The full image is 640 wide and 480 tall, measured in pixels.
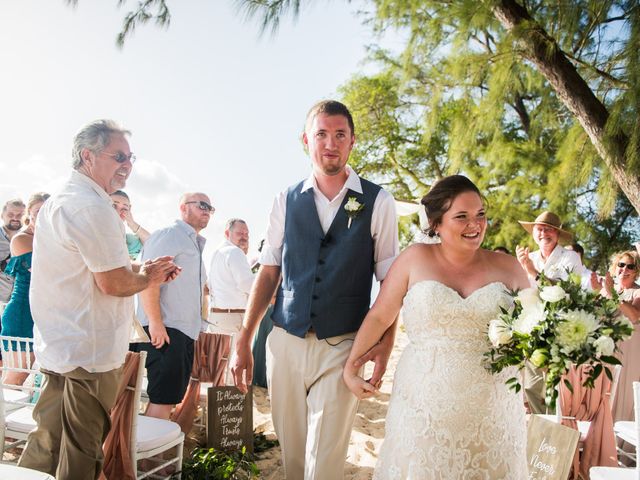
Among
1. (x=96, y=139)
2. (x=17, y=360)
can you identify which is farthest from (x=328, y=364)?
(x=17, y=360)

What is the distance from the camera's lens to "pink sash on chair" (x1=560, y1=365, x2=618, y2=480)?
12.0 feet

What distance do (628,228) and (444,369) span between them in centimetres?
1076


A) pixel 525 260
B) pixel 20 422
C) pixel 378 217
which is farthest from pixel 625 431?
pixel 20 422

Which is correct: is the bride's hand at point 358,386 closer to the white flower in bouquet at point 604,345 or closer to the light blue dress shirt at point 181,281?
the white flower in bouquet at point 604,345

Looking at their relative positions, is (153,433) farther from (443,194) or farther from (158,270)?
(443,194)

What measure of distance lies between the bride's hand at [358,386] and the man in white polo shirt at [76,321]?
3.55ft

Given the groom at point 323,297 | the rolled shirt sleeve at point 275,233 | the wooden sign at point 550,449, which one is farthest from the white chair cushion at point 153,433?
the wooden sign at point 550,449

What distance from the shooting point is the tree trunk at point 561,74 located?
574 centimetres

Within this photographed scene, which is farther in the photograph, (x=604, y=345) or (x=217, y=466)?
(x=217, y=466)

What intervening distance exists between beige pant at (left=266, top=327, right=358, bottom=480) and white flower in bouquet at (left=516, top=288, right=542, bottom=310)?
81 cm

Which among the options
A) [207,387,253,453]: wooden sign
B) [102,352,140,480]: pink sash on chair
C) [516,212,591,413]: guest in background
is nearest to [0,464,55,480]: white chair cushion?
[102,352,140,480]: pink sash on chair

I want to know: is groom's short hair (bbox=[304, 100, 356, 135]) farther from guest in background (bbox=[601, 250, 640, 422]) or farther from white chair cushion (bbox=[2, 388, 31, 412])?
guest in background (bbox=[601, 250, 640, 422])

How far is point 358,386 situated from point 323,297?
440 mm

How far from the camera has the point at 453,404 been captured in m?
2.32
